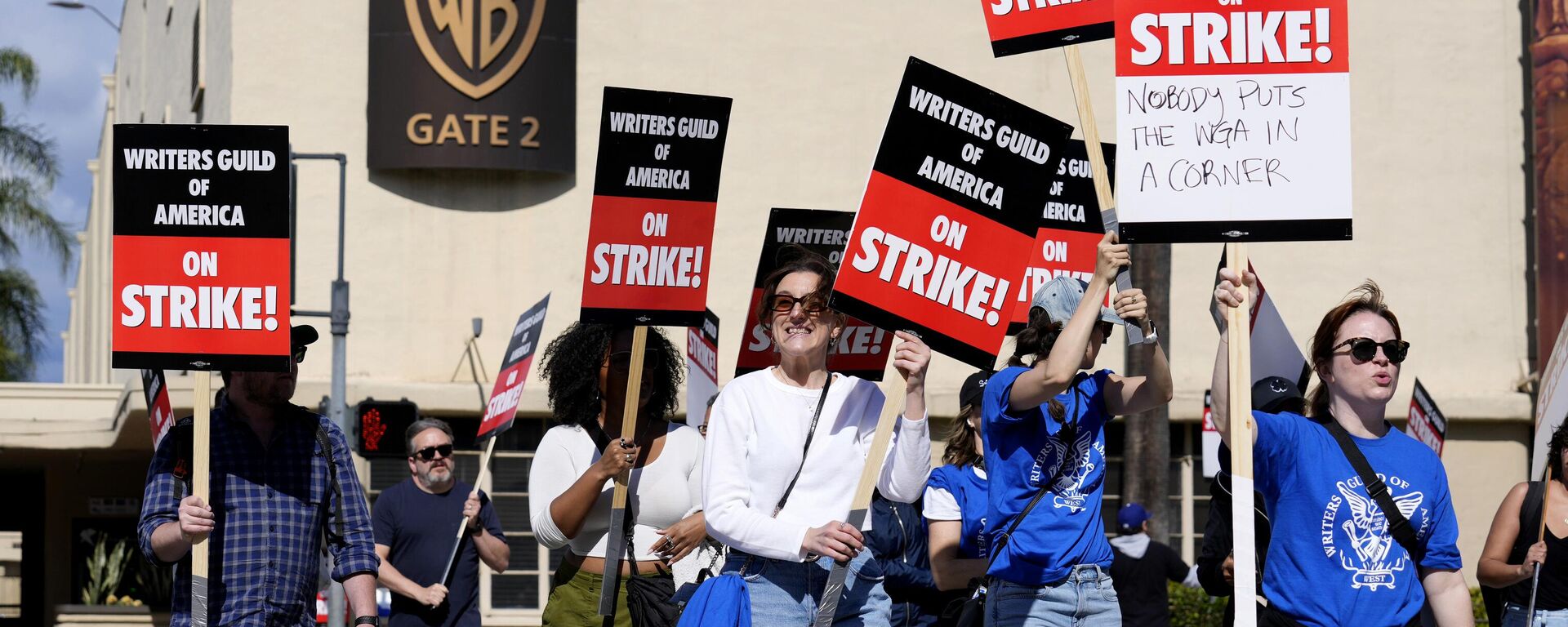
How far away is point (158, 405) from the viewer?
806cm

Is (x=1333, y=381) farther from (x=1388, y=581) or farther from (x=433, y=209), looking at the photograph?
(x=433, y=209)

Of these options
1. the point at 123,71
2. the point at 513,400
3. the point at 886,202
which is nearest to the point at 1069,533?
the point at 886,202

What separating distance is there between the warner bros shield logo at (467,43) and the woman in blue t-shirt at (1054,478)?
15002 millimetres

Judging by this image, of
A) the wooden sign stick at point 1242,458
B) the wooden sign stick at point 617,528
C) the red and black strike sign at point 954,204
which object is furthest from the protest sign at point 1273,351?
the wooden sign stick at point 1242,458

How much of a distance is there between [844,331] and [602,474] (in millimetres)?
1638

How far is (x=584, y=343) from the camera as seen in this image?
23.7ft

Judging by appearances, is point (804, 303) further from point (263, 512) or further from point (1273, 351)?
point (1273, 351)

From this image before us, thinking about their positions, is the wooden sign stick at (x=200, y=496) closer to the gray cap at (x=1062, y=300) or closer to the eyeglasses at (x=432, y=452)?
the gray cap at (x=1062, y=300)

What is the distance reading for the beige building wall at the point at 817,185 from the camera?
20.4 m

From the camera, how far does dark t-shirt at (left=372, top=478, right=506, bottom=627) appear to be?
950 centimetres

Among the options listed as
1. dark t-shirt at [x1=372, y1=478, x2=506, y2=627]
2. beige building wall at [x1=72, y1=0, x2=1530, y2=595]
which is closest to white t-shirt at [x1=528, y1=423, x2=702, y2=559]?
dark t-shirt at [x1=372, y1=478, x2=506, y2=627]

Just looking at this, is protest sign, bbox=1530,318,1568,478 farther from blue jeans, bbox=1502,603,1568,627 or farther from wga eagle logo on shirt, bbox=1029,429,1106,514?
wga eagle logo on shirt, bbox=1029,429,1106,514

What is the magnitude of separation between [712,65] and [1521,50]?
924 centimetres

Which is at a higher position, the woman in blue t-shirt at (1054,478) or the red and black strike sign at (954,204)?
the red and black strike sign at (954,204)
